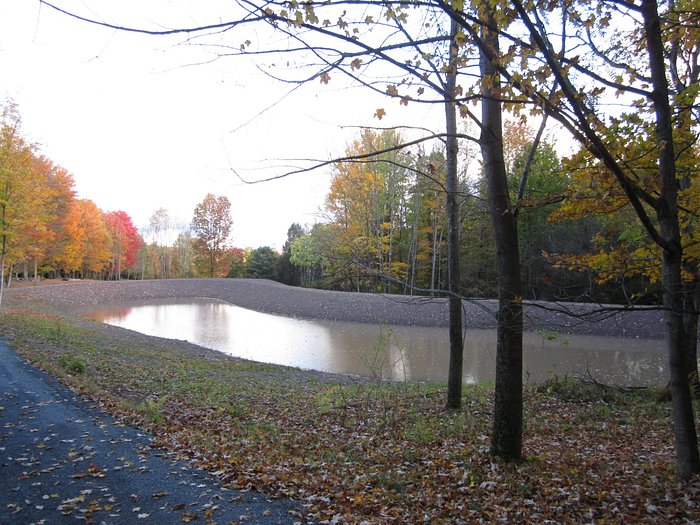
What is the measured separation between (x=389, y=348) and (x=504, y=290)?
42.3 feet

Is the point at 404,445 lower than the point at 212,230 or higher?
lower

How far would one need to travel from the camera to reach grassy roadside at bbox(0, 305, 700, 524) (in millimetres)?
3736

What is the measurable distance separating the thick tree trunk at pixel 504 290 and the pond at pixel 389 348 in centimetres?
405

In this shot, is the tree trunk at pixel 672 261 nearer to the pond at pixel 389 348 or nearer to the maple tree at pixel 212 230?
the pond at pixel 389 348

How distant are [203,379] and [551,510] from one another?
8.18 metres

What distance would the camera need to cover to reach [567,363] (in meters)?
14.7

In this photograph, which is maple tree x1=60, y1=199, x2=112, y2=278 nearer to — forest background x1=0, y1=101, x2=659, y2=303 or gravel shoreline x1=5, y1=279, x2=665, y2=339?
forest background x1=0, y1=101, x2=659, y2=303

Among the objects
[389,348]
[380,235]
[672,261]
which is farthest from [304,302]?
[672,261]

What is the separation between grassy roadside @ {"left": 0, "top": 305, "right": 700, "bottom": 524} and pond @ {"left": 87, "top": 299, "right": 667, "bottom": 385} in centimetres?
188

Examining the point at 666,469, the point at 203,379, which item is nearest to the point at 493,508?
the point at 666,469

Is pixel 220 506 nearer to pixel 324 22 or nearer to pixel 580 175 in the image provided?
pixel 324 22

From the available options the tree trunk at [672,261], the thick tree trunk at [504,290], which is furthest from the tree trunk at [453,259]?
the tree trunk at [672,261]

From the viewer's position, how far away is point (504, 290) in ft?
14.7

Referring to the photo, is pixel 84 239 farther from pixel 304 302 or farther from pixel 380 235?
pixel 380 235
